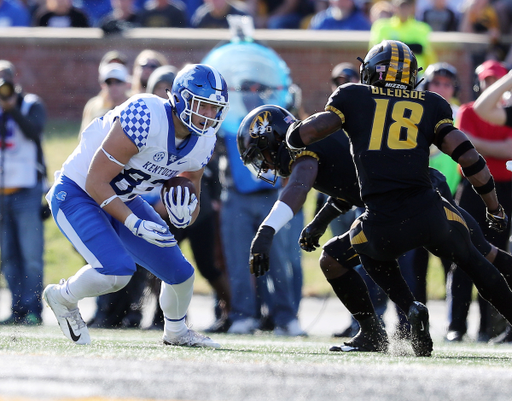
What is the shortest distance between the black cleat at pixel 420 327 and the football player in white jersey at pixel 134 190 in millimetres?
1345

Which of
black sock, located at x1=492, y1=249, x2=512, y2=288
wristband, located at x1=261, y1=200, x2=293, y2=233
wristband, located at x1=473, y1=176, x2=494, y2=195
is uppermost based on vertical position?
wristband, located at x1=473, y1=176, x2=494, y2=195

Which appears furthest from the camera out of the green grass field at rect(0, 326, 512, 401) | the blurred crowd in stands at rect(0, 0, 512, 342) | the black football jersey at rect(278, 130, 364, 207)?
the blurred crowd in stands at rect(0, 0, 512, 342)

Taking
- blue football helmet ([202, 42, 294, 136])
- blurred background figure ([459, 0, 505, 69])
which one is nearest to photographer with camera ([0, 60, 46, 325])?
blue football helmet ([202, 42, 294, 136])

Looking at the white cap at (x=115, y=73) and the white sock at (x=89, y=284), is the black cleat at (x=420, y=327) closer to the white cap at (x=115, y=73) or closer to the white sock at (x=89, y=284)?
the white sock at (x=89, y=284)

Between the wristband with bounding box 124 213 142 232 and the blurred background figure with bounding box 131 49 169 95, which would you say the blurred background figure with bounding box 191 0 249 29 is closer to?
the blurred background figure with bounding box 131 49 169 95

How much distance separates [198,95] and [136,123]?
40 centimetres

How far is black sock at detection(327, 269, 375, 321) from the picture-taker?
218 inches

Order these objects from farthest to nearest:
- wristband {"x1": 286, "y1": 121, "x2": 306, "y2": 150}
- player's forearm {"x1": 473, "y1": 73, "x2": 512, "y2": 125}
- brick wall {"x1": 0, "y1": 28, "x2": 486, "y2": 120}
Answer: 1. brick wall {"x1": 0, "y1": 28, "x2": 486, "y2": 120}
2. player's forearm {"x1": 473, "y1": 73, "x2": 512, "y2": 125}
3. wristband {"x1": 286, "y1": 121, "x2": 306, "y2": 150}

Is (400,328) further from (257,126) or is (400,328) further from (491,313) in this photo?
(257,126)

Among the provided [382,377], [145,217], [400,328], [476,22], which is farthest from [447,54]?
[382,377]

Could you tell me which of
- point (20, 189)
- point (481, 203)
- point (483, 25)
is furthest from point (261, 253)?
point (483, 25)

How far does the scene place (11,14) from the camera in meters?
13.2

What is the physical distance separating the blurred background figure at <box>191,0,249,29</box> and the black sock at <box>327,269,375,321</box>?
6.70 metres

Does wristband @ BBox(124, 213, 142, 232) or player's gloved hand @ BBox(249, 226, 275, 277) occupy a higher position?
wristband @ BBox(124, 213, 142, 232)
